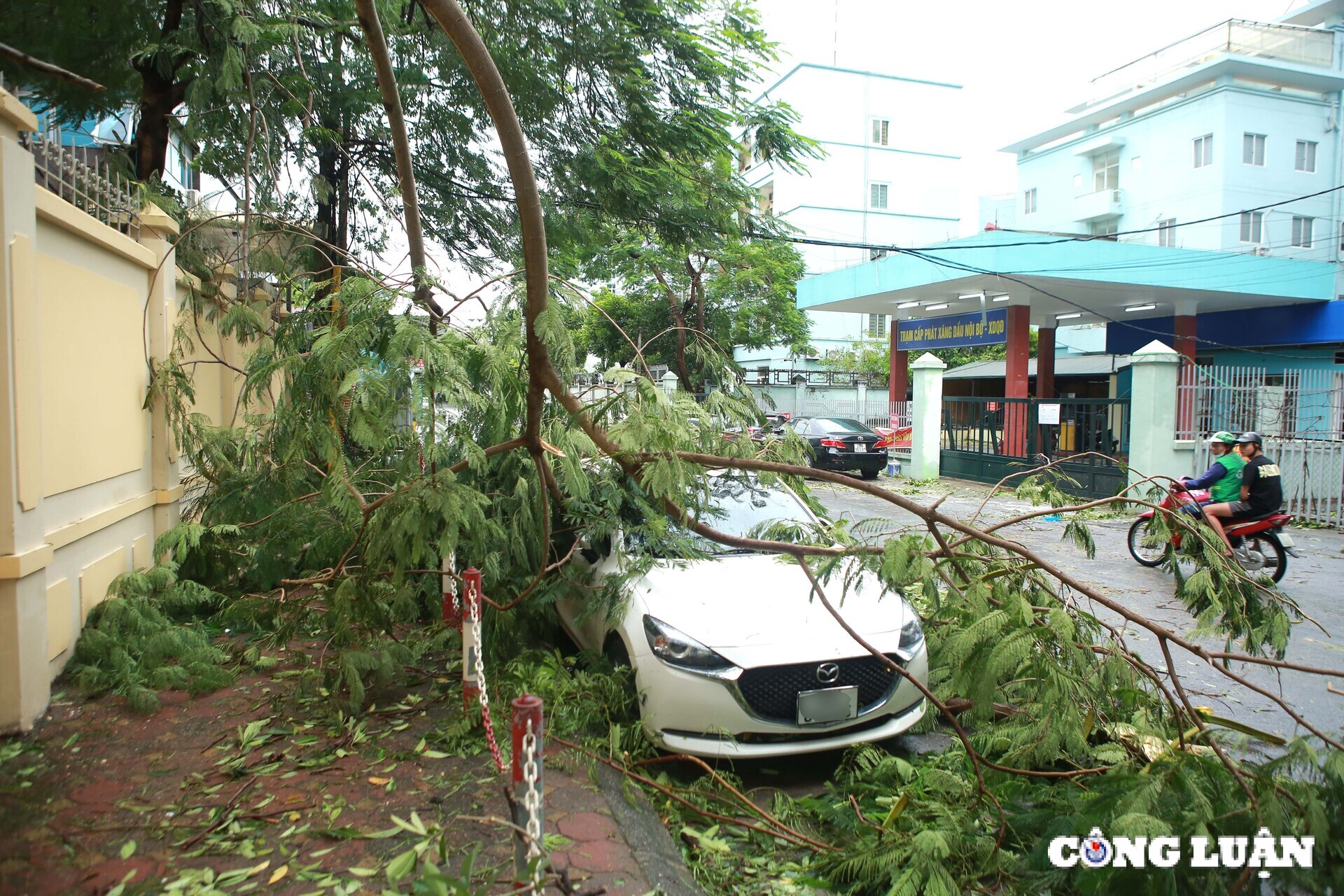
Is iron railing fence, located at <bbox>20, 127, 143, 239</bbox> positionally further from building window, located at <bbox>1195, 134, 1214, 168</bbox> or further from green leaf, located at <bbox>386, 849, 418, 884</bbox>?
building window, located at <bbox>1195, 134, 1214, 168</bbox>

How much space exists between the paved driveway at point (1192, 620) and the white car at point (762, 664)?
69 centimetres

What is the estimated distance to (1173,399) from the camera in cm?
1312

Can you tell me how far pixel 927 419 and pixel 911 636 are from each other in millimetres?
14827

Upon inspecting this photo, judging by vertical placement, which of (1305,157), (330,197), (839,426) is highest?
(1305,157)

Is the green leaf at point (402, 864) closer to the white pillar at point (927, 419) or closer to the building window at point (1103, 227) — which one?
the white pillar at point (927, 419)

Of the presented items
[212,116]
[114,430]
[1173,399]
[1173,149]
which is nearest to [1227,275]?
[1173,399]

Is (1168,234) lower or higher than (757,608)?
higher

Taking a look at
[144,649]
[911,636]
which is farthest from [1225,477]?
[144,649]

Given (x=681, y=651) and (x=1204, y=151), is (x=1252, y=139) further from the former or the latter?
(x=681, y=651)

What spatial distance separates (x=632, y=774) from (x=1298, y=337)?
75.2 ft

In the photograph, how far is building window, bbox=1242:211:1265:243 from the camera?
25.5 metres

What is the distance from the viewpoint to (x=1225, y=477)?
8.59m

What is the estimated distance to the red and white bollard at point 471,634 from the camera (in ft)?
13.2

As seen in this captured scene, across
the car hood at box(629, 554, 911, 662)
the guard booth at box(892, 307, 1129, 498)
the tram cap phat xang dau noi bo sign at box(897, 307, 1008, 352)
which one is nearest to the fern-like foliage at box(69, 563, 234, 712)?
the car hood at box(629, 554, 911, 662)
